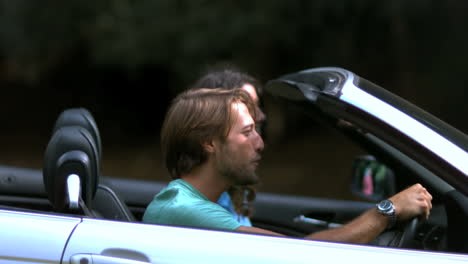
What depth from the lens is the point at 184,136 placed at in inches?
100.0

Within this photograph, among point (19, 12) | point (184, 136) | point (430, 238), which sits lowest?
point (430, 238)

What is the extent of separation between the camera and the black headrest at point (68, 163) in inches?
90.9

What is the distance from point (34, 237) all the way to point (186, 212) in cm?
48

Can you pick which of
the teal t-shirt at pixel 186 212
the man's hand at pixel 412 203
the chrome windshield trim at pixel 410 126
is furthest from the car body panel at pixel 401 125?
the teal t-shirt at pixel 186 212

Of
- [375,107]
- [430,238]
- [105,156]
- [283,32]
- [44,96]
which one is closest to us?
[375,107]

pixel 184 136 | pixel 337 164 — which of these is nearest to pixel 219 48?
pixel 337 164

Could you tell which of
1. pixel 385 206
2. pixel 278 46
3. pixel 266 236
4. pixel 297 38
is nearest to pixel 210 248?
pixel 266 236

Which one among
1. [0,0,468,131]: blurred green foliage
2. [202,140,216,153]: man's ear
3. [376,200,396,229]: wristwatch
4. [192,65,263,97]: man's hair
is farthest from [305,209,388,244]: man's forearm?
[0,0,468,131]: blurred green foliage

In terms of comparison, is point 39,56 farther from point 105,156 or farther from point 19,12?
point 105,156

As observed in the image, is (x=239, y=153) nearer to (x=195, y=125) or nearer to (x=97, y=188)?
(x=195, y=125)

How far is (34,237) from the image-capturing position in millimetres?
2082

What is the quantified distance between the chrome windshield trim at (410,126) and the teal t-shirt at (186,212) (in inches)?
21.6

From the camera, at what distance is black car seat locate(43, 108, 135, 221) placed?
267 cm

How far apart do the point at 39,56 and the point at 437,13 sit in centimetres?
604
